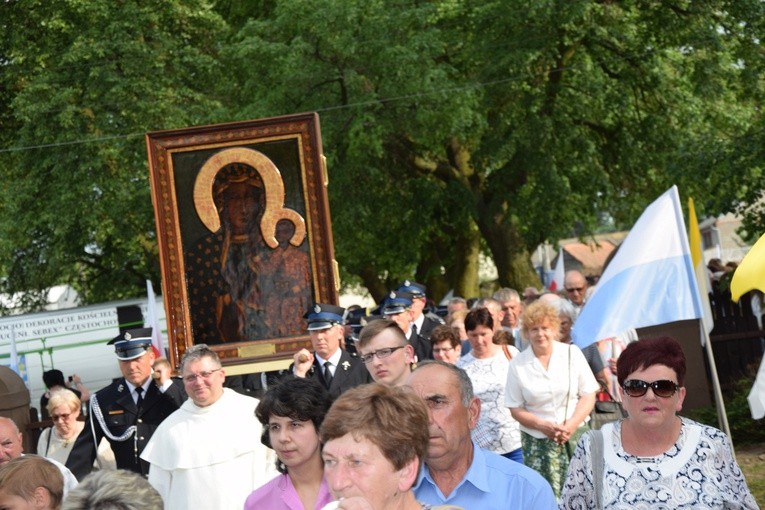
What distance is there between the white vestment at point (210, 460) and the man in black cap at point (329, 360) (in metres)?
2.20

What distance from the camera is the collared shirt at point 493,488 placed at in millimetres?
4738

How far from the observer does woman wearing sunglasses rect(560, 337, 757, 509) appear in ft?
17.0

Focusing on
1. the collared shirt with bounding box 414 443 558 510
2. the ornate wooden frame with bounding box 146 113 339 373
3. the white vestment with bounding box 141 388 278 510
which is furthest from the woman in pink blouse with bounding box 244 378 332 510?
the ornate wooden frame with bounding box 146 113 339 373

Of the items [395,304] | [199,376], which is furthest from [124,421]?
[395,304]

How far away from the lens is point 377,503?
12.5 feet

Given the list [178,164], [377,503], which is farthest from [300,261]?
[377,503]

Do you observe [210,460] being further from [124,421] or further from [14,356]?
[14,356]

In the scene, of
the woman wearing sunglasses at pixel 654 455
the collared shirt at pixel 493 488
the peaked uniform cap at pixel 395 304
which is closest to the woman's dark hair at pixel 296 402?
the collared shirt at pixel 493 488

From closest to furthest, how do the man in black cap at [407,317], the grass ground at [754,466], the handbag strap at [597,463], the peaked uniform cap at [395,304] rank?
the handbag strap at [597,463], the grass ground at [754,466], the man in black cap at [407,317], the peaked uniform cap at [395,304]

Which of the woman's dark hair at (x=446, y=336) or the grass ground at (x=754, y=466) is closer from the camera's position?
the woman's dark hair at (x=446, y=336)

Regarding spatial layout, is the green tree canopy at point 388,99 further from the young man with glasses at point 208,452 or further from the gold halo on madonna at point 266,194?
the young man with glasses at point 208,452

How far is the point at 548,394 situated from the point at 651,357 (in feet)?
10.8

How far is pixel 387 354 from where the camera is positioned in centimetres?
762

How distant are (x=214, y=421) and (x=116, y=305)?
19851 millimetres
